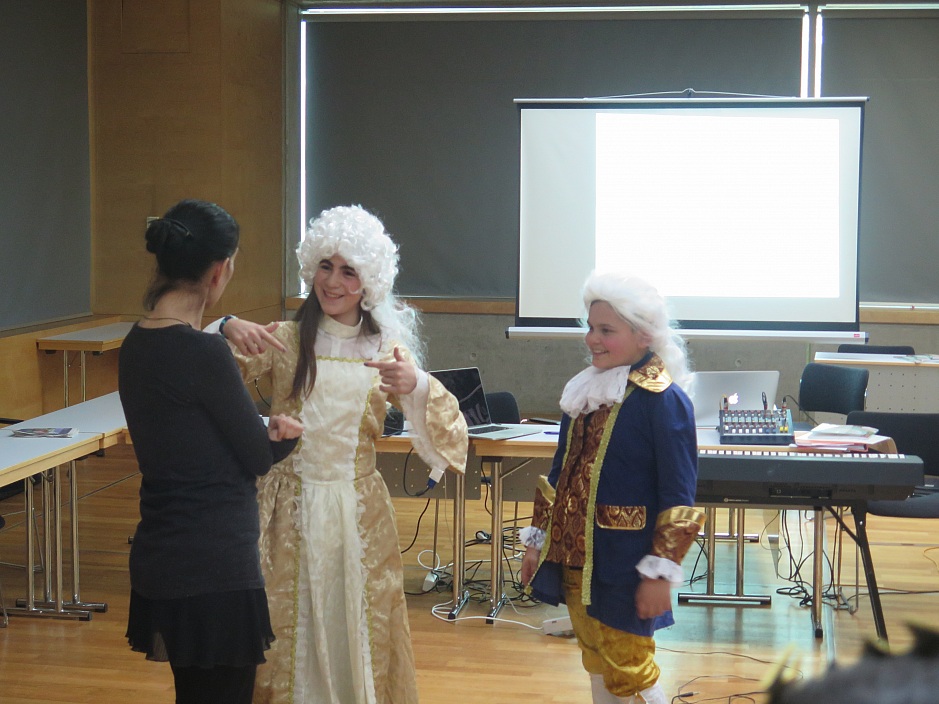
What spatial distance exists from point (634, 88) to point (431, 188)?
72.1 inches

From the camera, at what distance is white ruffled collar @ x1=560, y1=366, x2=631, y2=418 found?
2373mm

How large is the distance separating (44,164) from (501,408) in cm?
384

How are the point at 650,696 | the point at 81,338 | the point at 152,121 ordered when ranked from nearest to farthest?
the point at 650,696
the point at 81,338
the point at 152,121

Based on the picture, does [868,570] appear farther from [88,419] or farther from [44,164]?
[44,164]

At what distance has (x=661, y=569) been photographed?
2230 mm

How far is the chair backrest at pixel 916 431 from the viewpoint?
13.1 ft

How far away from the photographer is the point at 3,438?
3.77 m

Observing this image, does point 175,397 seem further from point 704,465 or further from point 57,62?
point 57,62

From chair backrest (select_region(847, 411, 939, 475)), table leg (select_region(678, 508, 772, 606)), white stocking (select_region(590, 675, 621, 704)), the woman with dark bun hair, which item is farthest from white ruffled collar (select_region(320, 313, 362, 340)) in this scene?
chair backrest (select_region(847, 411, 939, 475))

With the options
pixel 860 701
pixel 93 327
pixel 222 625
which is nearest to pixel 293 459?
pixel 222 625

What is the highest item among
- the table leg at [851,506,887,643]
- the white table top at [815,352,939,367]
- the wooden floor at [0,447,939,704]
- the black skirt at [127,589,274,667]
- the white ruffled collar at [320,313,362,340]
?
the white ruffled collar at [320,313,362,340]

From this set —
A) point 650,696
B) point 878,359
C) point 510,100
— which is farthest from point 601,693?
point 510,100

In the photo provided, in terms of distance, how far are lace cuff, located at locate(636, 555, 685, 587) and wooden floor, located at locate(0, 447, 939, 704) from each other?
0.78m

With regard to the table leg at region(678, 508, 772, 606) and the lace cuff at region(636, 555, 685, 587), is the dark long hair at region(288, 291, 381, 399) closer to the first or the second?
the lace cuff at region(636, 555, 685, 587)
